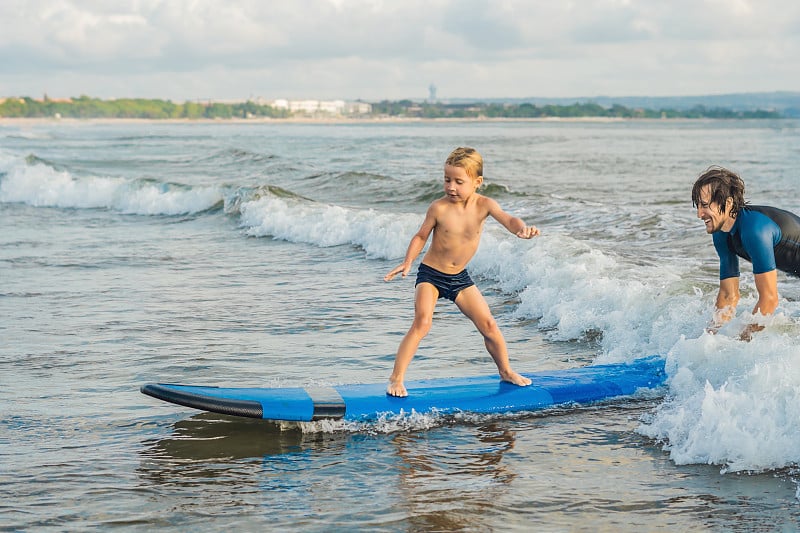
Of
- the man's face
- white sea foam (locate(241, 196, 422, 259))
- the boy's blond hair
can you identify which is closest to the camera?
the boy's blond hair

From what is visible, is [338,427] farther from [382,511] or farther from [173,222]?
[173,222]

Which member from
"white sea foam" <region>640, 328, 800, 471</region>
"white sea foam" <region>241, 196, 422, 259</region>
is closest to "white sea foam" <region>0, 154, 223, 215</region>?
"white sea foam" <region>241, 196, 422, 259</region>

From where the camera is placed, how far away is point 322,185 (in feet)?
86.2

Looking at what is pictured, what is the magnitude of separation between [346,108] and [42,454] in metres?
198

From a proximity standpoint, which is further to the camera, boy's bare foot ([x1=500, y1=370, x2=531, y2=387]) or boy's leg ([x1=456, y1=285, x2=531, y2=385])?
boy's bare foot ([x1=500, y1=370, x2=531, y2=387])

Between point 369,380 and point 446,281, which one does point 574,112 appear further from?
point 446,281

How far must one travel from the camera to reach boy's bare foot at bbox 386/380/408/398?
582 cm

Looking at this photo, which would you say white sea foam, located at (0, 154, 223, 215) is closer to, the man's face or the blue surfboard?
the blue surfboard

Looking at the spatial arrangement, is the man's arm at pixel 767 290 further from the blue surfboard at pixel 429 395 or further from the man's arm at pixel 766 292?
the blue surfboard at pixel 429 395

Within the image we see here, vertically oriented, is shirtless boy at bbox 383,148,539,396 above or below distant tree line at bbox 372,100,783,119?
below

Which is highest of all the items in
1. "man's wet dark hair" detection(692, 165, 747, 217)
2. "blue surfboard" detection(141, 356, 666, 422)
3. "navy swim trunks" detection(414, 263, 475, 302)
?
"man's wet dark hair" detection(692, 165, 747, 217)

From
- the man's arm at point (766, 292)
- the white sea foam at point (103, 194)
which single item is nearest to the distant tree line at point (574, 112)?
the white sea foam at point (103, 194)

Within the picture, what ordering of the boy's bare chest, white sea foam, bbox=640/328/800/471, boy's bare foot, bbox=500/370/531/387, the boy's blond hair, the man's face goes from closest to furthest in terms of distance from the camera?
1. white sea foam, bbox=640/328/800/471
2. the boy's blond hair
3. the man's face
4. the boy's bare chest
5. boy's bare foot, bbox=500/370/531/387

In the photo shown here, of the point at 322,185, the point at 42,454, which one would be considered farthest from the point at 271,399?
the point at 322,185
